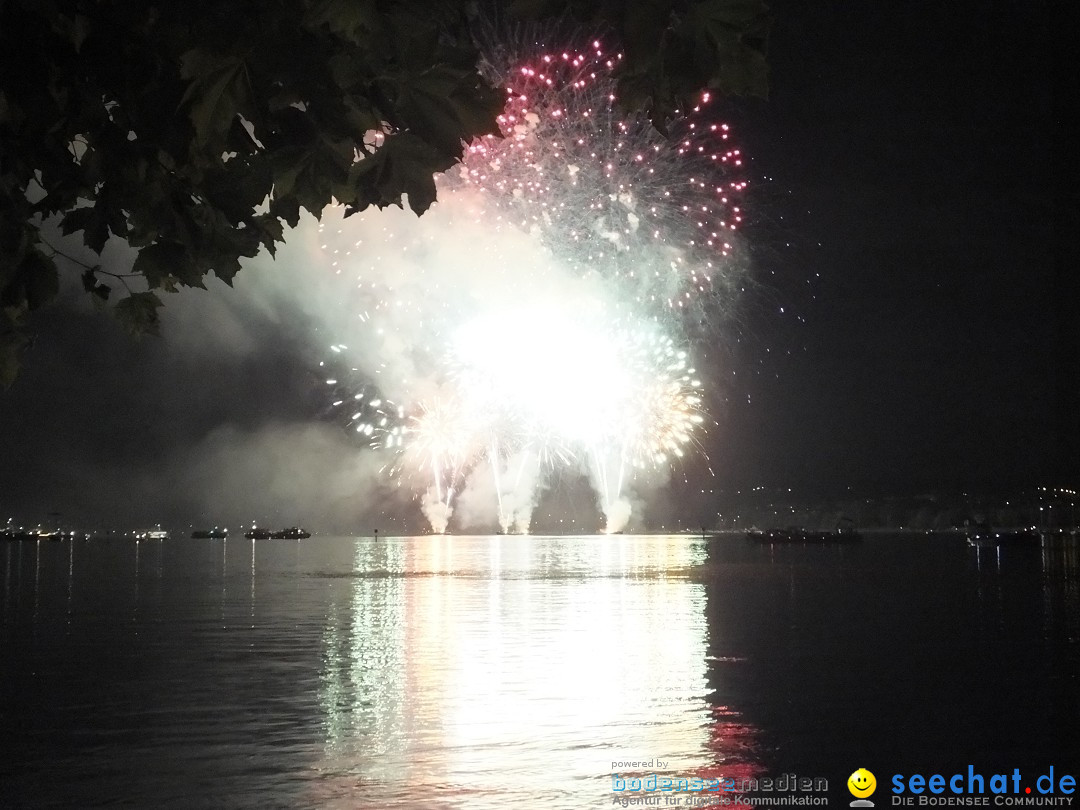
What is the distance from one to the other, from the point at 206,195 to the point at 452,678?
554 inches

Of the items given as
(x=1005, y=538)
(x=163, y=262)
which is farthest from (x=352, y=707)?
(x=1005, y=538)

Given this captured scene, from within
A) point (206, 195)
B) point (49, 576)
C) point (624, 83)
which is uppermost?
point (624, 83)

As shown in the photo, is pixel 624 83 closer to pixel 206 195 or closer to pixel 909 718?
pixel 206 195

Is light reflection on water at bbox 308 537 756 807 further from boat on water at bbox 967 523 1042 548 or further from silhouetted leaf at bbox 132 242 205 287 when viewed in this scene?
boat on water at bbox 967 523 1042 548

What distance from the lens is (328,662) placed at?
21.1 metres

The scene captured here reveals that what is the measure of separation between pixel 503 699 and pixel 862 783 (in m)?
6.29

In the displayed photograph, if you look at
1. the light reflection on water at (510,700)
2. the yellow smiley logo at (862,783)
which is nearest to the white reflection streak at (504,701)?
the light reflection on water at (510,700)

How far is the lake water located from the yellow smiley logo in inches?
4.6

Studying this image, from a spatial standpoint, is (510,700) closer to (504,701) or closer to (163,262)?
(504,701)

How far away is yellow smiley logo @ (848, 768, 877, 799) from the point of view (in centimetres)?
1077

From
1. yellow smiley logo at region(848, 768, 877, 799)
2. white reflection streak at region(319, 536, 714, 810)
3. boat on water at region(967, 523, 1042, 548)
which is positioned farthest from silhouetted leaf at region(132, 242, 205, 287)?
boat on water at region(967, 523, 1042, 548)

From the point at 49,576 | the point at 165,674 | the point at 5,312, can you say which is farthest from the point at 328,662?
the point at 49,576

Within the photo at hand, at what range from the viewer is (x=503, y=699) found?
1623 centimetres

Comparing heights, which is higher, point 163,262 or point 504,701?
point 163,262
